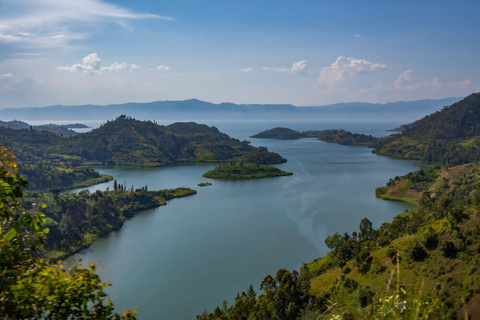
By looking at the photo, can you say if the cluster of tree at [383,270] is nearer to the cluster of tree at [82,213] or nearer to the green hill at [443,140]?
the cluster of tree at [82,213]

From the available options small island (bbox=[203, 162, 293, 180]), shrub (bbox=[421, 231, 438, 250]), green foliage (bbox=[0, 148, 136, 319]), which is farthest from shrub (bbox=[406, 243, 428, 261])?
small island (bbox=[203, 162, 293, 180])

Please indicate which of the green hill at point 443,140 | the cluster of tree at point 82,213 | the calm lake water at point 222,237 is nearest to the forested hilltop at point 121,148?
the calm lake water at point 222,237

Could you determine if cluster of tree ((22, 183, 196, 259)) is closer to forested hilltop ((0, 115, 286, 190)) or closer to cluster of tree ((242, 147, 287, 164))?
forested hilltop ((0, 115, 286, 190))

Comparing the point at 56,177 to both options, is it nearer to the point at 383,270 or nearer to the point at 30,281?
the point at 383,270

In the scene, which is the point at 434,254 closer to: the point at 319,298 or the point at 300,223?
the point at 319,298

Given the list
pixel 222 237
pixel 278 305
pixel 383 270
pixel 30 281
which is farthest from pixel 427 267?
pixel 222 237

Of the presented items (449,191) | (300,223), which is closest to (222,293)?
(300,223)
